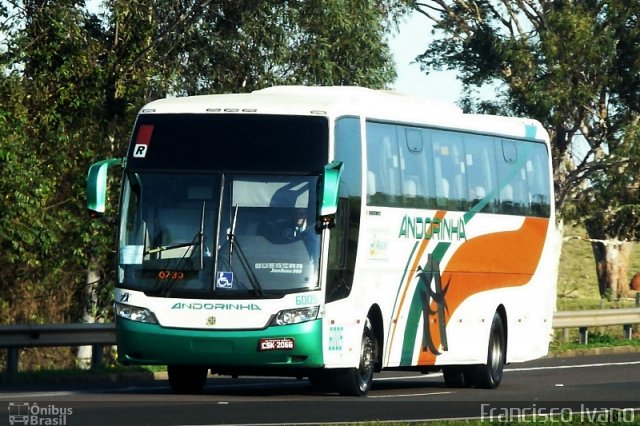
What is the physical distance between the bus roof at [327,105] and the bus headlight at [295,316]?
2.03 m

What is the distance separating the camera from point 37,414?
1454 centimetres

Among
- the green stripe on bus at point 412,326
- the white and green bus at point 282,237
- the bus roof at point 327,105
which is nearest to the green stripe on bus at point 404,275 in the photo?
the white and green bus at point 282,237

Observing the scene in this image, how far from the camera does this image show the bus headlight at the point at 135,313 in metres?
17.3

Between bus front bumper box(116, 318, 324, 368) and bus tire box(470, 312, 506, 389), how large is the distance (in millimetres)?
4421

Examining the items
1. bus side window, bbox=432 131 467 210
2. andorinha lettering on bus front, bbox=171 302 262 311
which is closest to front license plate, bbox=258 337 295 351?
andorinha lettering on bus front, bbox=171 302 262 311

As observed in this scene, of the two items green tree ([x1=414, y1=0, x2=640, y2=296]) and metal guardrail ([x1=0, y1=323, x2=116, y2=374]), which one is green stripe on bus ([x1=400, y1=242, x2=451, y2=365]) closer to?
metal guardrail ([x1=0, y1=323, x2=116, y2=374])

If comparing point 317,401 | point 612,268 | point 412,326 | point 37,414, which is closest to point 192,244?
point 317,401

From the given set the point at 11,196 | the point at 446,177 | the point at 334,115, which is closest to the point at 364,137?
the point at 334,115

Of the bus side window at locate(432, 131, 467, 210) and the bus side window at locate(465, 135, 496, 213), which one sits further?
the bus side window at locate(465, 135, 496, 213)

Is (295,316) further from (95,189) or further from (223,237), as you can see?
(95,189)

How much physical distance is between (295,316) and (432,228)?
329 centimetres

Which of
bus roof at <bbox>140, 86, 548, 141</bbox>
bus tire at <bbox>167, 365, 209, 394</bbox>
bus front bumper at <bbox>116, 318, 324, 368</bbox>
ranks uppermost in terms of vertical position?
bus roof at <bbox>140, 86, 548, 141</bbox>

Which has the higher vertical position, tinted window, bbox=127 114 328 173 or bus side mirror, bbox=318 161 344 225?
tinted window, bbox=127 114 328 173

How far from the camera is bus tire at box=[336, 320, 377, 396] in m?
18.0
